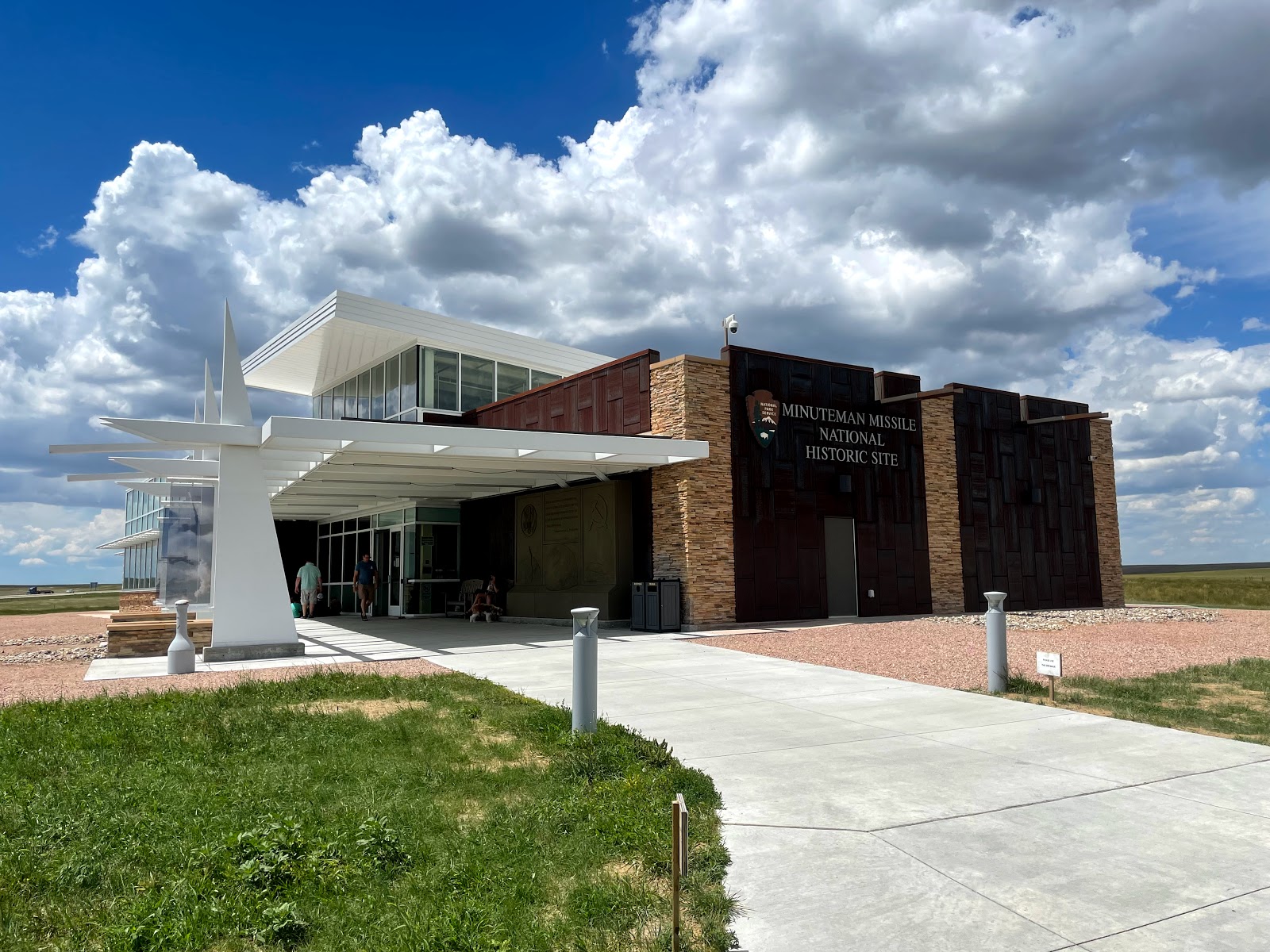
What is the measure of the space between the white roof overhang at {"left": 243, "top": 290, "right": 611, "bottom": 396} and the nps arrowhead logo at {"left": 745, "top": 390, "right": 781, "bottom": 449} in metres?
10.8

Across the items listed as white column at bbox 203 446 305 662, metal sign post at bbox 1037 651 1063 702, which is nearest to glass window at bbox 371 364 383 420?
white column at bbox 203 446 305 662

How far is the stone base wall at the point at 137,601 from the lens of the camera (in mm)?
23234

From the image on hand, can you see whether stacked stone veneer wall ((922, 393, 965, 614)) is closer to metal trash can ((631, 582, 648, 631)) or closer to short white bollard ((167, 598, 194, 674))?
metal trash can ((631, 582, 648, 631))

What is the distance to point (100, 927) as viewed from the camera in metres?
3.67

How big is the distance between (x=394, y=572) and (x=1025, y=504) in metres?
18.7

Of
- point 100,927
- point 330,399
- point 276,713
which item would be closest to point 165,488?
point 330,399

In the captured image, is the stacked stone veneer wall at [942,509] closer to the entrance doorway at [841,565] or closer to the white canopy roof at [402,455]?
the entrance doorway at [841,565]

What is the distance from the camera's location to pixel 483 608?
2195 centimetres

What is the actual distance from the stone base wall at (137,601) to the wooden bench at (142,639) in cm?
749

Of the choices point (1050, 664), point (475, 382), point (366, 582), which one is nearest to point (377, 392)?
point (475, 382)

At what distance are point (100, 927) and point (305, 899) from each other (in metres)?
0.80

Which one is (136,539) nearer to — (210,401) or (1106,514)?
(210,401)

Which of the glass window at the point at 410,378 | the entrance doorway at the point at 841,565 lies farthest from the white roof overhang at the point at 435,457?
the entrance doorway at the point at 841,565

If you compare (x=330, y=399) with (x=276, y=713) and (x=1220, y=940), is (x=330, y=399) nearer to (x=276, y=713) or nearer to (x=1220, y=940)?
(x=276, y=713)
